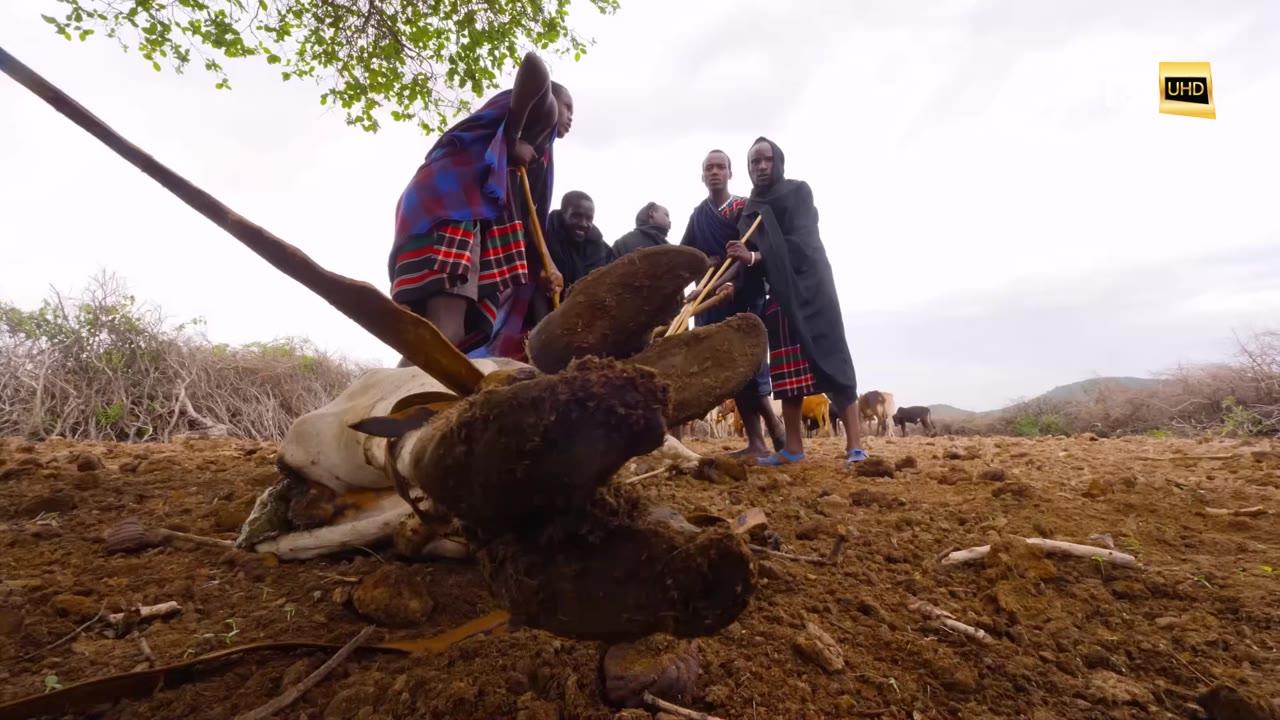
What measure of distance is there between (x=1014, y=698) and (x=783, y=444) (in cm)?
344

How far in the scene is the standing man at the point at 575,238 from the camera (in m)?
4.25

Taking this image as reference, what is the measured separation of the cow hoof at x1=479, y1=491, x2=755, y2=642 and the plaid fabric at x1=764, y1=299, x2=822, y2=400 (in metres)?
3.24

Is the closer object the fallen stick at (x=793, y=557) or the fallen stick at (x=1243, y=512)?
the fallen stick at (x=793, y=557)

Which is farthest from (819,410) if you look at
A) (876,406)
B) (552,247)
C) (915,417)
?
(552,247)

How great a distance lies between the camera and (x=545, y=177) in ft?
10.3

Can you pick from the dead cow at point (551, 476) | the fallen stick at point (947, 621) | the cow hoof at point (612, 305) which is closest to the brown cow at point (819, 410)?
the fallen stick at point (947, 621)

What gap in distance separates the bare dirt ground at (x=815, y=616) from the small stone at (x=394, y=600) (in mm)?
27

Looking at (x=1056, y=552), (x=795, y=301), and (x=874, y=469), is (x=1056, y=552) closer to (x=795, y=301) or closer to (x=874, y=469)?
(x=874, y=469)

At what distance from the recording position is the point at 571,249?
4.36 m

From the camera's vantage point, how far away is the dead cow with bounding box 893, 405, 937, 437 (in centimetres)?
1502

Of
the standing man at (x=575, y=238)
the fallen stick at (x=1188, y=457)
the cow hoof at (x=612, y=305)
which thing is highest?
the standing man at (x=575, y=238)

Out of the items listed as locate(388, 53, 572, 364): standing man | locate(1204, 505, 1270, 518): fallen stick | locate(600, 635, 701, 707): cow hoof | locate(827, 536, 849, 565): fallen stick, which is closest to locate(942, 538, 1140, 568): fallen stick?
locate(827, 536, 849, 565): fallen stick

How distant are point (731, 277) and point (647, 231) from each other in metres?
1.27

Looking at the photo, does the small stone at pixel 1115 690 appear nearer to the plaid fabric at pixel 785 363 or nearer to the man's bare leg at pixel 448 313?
the man's bare leg at pixel 448 313
